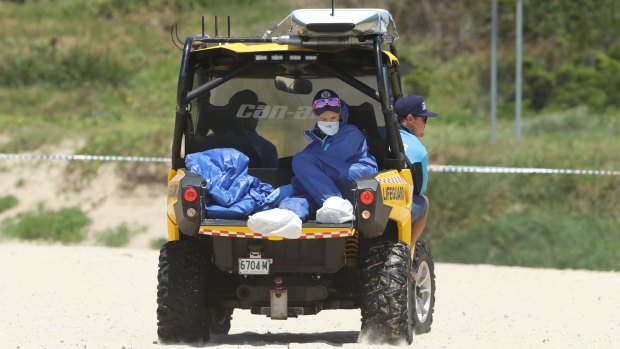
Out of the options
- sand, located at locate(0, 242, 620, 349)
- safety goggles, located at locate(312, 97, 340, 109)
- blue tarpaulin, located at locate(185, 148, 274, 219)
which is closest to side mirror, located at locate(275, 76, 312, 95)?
safety goggles, located at locate(312, 97, 340, 109)

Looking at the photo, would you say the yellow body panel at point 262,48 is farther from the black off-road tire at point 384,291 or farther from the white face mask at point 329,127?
the black off-road tire at point 384,291

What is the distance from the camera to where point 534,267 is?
19.7m

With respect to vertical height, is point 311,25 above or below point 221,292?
above

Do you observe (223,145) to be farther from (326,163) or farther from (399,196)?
(399,196)

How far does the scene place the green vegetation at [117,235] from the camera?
22695 mm

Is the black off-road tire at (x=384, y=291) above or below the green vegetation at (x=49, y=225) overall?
above

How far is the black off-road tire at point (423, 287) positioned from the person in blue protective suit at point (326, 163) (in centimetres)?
136

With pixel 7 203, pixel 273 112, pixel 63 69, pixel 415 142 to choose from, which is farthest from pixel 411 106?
pixel 63 69

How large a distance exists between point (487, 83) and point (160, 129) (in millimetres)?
9757

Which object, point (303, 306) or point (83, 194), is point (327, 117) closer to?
point (303, 306)

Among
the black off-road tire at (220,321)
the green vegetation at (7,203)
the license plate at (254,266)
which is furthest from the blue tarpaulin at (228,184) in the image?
the green vegetation at (7,203)

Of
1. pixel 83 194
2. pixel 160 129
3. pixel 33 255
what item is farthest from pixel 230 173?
pixel 160 129

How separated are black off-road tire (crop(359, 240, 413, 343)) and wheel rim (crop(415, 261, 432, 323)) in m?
1.26

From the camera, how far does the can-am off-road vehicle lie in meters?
9.68
